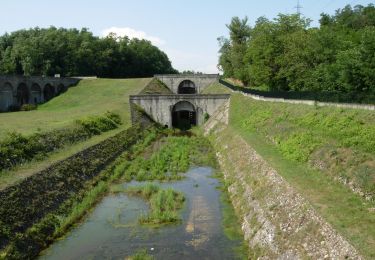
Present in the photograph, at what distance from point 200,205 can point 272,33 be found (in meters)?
45.3

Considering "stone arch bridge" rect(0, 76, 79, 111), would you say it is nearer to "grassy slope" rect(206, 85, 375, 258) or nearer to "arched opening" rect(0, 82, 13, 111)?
"arched opening" rect(0, 82, 13, 111)

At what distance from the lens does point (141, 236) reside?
76.2 feet

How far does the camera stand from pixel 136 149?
164ft

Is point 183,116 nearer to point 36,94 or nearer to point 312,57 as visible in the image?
point 36,94

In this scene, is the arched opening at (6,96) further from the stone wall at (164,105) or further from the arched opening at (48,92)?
the stone wall at (164,105)

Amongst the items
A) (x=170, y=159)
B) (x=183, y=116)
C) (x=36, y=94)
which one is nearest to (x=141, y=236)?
(x=170, y=159)

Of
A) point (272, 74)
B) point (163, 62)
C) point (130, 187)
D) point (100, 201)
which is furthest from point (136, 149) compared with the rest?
point (163, 62)

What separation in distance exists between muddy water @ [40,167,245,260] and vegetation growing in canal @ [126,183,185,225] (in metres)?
0.57

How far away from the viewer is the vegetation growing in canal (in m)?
25.4

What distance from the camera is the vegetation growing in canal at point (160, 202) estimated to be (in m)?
25.4

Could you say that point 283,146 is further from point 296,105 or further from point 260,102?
point 260,102

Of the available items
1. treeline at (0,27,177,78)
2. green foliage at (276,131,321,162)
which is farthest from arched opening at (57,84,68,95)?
green foliage at (276,131,321,162)

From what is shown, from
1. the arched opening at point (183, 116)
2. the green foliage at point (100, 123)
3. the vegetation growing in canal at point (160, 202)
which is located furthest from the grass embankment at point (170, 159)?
the arched opening at point (183, 116)

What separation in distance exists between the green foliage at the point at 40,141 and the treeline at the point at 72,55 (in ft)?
187
